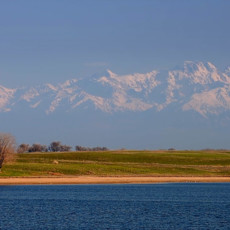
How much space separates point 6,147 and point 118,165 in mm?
26319

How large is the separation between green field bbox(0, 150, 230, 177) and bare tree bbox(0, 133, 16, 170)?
2075mm

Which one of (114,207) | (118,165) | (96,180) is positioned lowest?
(114,207)

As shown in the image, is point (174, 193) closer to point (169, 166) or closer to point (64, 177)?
point (64, 177)

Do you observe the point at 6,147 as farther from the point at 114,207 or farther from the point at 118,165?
the point at 114,207

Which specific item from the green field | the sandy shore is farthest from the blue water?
the green field

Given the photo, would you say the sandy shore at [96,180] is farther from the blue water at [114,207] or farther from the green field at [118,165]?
the green field at [118,165]

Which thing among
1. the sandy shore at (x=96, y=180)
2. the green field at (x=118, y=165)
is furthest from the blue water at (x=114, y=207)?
the green field at (x=118, y=165)

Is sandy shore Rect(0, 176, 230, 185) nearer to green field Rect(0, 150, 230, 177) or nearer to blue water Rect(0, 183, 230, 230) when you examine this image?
blue water Rect(0, 183, 230, 230)

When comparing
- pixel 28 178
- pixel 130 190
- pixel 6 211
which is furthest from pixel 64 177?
pixel 6 211

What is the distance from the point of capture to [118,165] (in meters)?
139

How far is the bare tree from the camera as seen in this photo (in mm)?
122062

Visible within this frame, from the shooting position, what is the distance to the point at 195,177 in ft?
421

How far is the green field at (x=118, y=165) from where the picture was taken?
125062 mm

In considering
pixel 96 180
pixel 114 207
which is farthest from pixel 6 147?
pixel 114 207
